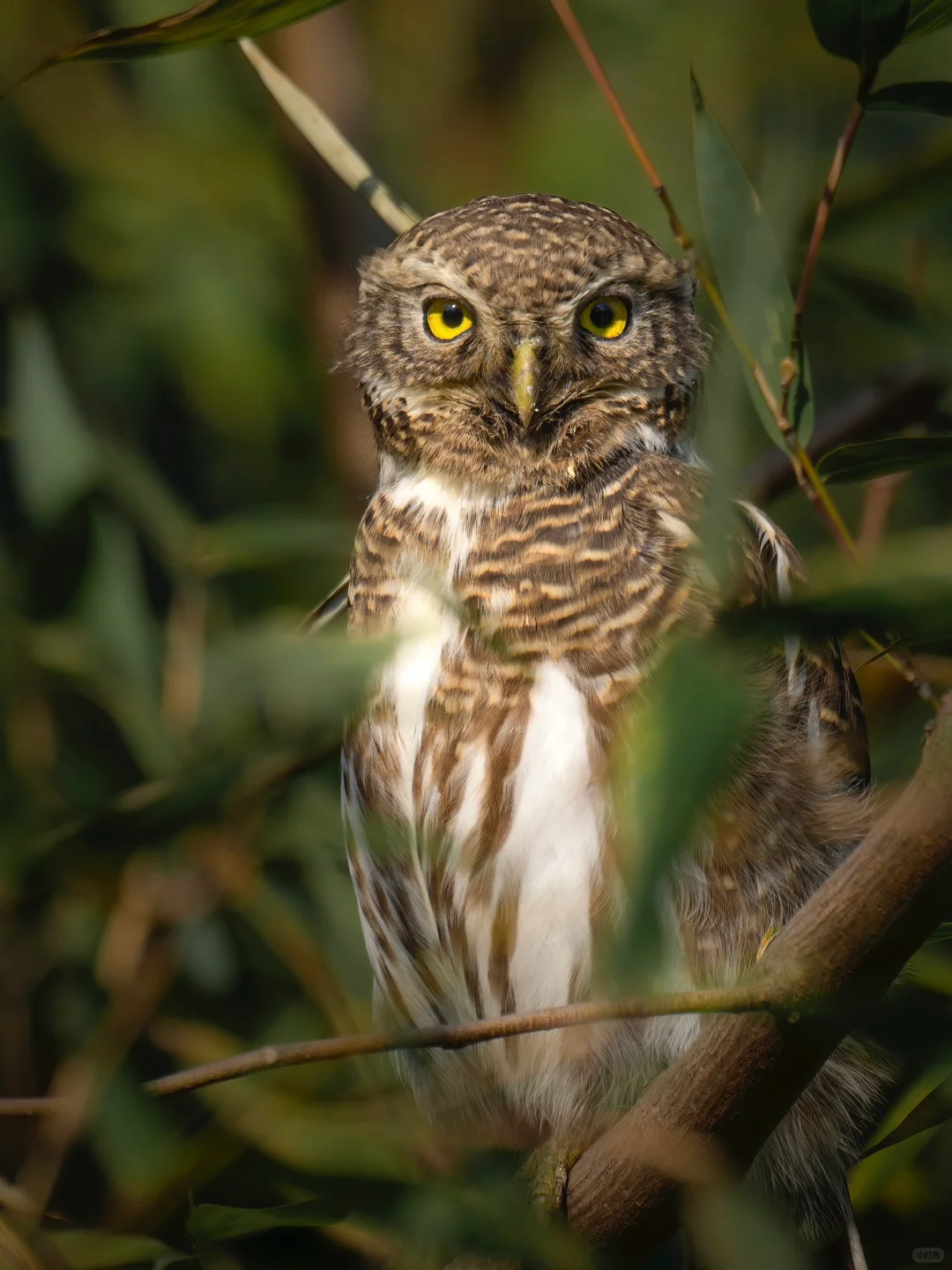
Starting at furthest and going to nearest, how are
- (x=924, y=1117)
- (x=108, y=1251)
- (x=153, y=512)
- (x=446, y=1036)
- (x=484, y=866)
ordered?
(x=153, y=512), (x=484, y=866), (x=924, y=1117), (x=108, y=1251), (x=446, y=1036)

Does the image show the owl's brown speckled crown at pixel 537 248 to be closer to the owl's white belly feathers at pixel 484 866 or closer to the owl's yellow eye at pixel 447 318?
the owl's yellow eye at pixel 447 318

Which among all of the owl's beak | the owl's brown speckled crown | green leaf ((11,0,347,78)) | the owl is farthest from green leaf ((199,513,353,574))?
green leaf ((11,0,347,78))

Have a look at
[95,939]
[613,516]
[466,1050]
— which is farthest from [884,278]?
[95,939]

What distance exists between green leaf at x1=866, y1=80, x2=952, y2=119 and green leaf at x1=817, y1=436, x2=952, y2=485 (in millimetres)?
313

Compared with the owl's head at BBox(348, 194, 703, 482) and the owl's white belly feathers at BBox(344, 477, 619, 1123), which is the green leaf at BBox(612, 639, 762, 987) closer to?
the owl's white belly feathers at BBox(344, 477, 619, 1123)

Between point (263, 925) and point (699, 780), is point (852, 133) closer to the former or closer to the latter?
point (699, 780)

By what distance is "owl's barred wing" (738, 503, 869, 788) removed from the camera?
175 cm

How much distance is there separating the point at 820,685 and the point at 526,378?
1.57ft

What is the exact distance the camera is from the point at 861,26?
1.39 m

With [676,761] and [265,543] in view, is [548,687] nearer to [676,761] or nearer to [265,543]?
[265,543]

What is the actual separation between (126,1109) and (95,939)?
0.28 meters

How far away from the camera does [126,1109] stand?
1746 millimetres

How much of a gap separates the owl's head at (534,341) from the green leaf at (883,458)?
1.42ft

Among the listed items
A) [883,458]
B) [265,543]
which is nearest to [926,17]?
[883,458]
